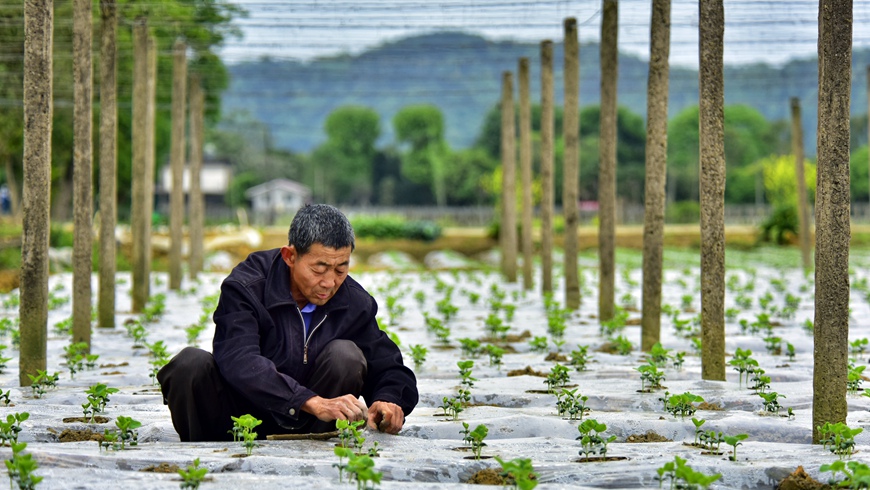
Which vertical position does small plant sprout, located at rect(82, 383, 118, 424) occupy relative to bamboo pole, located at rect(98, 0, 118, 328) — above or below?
below

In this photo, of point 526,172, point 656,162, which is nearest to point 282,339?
point 656,162

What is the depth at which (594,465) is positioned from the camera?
457 centimetres

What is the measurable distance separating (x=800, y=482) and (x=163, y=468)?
2403 millimetres

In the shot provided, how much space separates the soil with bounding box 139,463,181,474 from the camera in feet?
14.0

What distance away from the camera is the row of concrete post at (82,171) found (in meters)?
7.00

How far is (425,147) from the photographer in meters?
99.3

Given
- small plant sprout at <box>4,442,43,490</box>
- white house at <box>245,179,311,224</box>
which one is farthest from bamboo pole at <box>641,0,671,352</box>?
white house at <box>245,179,311,224</box>

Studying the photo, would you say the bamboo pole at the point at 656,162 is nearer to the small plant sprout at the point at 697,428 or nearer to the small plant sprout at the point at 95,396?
the small plant sprout at the point at 697,428

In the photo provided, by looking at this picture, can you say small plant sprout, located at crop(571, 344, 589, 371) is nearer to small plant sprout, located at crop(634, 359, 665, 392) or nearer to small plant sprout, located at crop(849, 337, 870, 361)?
small plant sprout, located at crop(634, 359, 665, 392)

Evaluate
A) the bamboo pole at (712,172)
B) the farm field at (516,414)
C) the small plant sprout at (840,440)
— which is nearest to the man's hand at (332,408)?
the farm field at (516,414)

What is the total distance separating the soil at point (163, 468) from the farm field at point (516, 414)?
0.05ft

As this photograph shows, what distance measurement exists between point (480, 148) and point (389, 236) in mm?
52113

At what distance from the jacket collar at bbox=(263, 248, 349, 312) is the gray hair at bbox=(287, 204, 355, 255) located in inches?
6.8

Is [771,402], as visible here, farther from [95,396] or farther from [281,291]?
[95,396]
